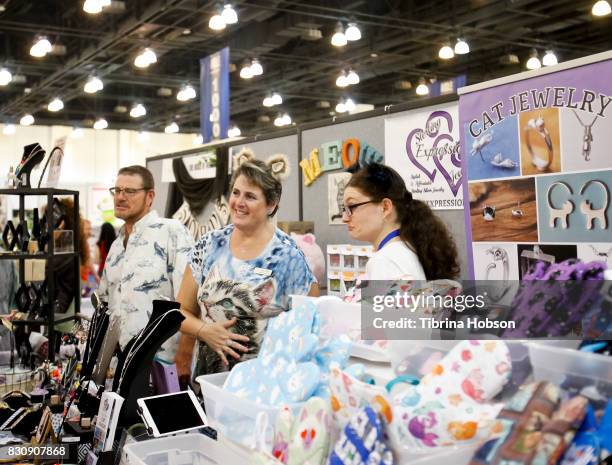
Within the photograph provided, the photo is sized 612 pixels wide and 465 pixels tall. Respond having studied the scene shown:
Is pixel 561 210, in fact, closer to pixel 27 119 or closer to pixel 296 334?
pixel 296 334

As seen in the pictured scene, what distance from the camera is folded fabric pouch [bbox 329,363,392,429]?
96cm

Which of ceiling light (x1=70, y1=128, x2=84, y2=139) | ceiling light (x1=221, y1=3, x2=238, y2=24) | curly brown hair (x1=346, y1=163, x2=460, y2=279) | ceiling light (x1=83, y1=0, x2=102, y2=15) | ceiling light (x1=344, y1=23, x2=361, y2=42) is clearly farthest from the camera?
ceiling light (x1=70, y1=128, x2=84, y2=139)

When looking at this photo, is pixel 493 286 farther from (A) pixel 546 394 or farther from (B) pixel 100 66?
(B) pixel 100 66

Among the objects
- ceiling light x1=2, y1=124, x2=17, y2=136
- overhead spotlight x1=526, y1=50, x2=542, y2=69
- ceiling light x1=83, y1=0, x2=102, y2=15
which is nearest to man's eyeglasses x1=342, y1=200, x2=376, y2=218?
ceiling light x1=83, y1=0, x2=102, y2=15

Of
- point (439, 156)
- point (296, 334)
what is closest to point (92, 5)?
point (439, 156)

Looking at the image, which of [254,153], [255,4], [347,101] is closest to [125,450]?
[254,153]

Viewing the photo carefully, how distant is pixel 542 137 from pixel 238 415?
1.82 metres

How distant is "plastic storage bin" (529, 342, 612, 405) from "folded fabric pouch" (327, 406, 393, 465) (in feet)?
0.75

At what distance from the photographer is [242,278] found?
2.26 meters

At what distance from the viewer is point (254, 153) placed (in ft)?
15.5

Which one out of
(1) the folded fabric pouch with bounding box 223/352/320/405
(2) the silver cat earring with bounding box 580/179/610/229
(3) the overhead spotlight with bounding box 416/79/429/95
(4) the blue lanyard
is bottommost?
(1) the folded fabric pouch with bounding box 223/352/320/405

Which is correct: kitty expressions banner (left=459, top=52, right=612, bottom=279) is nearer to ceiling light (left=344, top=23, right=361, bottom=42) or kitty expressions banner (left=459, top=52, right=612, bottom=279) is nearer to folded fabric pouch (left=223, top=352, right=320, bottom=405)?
folded fabric pouch (left=223, top=352, right=320, bottom=405)

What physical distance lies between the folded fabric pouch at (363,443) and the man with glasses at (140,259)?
6.74ft

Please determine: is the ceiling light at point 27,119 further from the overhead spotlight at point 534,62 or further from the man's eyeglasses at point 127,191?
the man's eyeglasses at point 127,191
